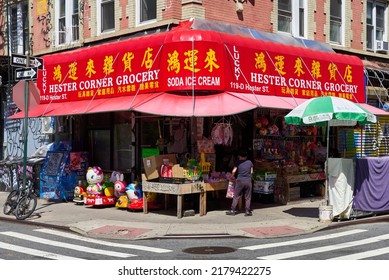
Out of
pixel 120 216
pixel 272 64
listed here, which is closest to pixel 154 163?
pixel 120 216

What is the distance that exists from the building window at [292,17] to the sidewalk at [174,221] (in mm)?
5490

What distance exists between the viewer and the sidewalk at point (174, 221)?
12.0m

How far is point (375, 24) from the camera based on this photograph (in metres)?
21.0

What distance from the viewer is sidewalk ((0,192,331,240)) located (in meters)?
12.0

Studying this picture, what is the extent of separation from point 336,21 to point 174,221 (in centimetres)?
995

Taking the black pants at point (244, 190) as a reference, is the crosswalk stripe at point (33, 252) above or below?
below

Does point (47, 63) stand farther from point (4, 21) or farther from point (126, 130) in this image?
point (4, 21)

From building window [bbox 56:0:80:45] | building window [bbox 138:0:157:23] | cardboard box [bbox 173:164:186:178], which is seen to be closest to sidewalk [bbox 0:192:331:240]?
cardboard box [bbox 173:164:186:178]

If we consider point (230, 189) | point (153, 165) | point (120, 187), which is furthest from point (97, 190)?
A: point (230, 189)

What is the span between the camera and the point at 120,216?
14.4 metres

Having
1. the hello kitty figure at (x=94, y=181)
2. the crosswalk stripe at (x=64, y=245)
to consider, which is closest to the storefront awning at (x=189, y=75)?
the hello kitty figure at (x=94, y=181)

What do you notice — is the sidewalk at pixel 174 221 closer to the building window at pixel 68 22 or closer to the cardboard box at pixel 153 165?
the cardboard box at pixel 153 165

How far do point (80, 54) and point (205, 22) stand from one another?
4059 mm

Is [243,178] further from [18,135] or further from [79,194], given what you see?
[18,135]
